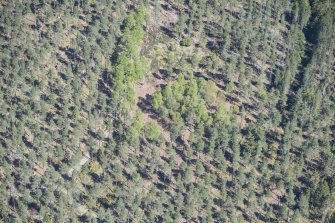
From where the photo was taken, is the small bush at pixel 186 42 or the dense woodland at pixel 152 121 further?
the small bush at pixel 186 42

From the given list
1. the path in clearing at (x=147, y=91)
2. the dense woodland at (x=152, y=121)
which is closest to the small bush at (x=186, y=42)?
the dense woodland at (x=152, y=121)

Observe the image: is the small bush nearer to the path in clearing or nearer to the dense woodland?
the dense woodland

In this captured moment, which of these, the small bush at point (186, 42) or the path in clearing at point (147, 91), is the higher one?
the small bush at point (186, 42)

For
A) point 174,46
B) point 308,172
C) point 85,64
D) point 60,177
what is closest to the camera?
point 60,177

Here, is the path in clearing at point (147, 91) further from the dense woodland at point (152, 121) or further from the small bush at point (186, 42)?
the small bush at point (186, 42)

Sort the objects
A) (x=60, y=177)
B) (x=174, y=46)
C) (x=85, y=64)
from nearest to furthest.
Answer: (x=60, y=177) → (x=85, y=64) → (x=174, y=46)

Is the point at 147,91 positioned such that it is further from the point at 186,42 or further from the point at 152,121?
the point at 186,42

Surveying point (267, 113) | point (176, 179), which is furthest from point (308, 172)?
point (176, 179)

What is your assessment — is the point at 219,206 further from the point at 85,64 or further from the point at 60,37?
the point at 60,37
